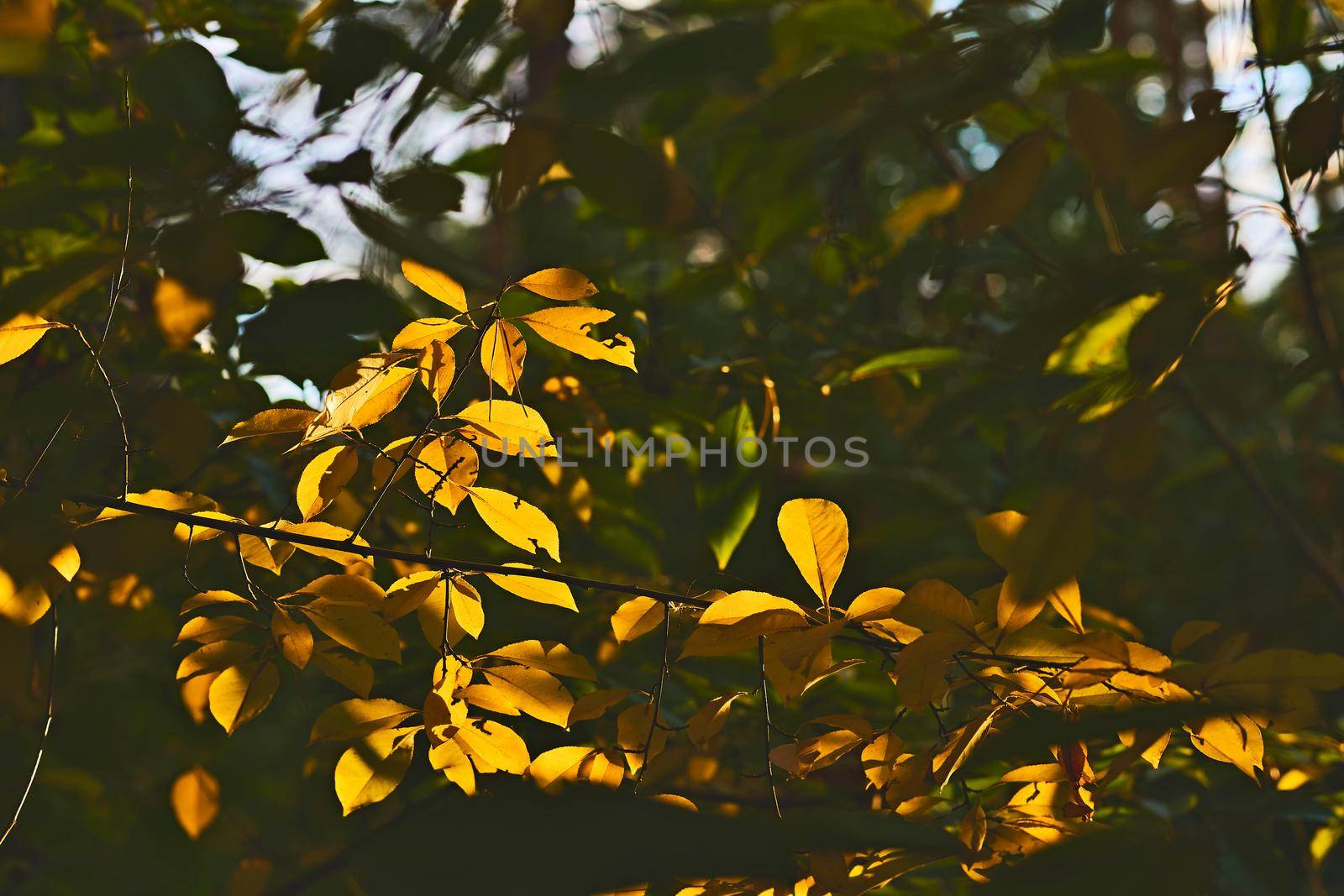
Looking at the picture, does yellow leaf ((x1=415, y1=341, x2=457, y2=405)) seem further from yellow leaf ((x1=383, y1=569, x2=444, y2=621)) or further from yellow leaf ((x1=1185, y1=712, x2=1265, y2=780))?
yellow leaf ((x1=1185, y1=712, x2=1265, y2=780))

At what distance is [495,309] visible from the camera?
390 millimetres

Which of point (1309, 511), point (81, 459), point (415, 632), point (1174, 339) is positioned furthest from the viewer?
point (1309, 511)

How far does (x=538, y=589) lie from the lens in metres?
0.37

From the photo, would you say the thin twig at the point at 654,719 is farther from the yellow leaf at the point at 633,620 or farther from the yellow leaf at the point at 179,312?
the yellow leaf at the point at 179,312

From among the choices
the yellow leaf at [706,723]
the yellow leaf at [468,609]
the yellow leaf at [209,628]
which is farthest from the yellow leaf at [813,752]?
the yellow leaf at [209,628]

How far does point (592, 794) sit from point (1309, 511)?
4.10 ft

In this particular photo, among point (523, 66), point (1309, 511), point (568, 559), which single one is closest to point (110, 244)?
point (523, 66)

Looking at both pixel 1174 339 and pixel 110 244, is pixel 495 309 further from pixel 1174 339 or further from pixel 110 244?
pixel 1174 339

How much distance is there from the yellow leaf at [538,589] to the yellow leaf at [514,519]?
12mm

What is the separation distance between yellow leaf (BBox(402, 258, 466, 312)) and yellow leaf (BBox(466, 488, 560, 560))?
77mm

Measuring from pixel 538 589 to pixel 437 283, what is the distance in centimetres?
13

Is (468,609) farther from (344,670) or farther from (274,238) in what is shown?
(274,238)

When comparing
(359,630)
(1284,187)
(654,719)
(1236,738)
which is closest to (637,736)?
(654,719)

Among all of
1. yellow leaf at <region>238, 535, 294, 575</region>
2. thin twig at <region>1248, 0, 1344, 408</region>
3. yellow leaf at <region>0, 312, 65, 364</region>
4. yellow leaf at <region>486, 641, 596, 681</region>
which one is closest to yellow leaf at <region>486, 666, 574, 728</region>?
yellow leaf at <region>486, 641, 596, 681</region>
